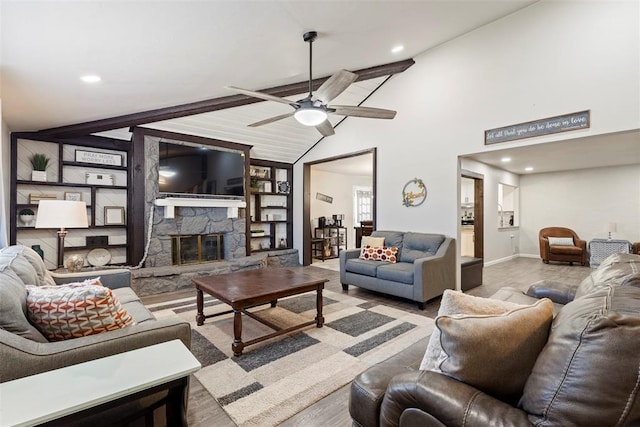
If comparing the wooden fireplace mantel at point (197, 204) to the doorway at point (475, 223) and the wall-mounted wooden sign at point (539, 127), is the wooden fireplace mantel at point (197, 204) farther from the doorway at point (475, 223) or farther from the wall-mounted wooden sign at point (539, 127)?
the wall-mounted wooden sign at point (539, 127)

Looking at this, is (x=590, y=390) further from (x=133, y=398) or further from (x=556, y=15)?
(x=556, y=15)

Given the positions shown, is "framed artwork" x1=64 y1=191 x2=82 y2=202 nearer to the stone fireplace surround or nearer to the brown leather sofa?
the stone fireplace surround

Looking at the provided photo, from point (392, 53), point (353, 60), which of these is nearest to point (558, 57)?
point (392, 53)

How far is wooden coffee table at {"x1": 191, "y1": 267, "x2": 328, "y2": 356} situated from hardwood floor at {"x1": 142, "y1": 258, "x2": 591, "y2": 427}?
563mm

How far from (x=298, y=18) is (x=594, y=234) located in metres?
8.45

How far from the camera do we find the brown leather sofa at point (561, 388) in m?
0.73

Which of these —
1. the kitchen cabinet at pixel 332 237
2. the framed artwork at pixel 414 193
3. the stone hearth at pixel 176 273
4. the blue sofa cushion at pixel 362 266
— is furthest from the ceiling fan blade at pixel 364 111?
the kitchen cabinet at pixel 332 237

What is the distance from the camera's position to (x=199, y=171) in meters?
5.16

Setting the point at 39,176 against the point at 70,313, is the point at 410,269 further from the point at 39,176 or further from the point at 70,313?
the point at 39,176

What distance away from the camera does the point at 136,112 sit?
3990mm

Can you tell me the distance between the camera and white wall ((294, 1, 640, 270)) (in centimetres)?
302

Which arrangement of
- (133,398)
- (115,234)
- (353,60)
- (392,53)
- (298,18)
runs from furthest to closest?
(115,234) → (392,53) → (353,60) → (298,18) → (133,398)

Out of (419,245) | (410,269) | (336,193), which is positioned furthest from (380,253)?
(336,193)

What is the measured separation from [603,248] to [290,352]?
7.25 meters
